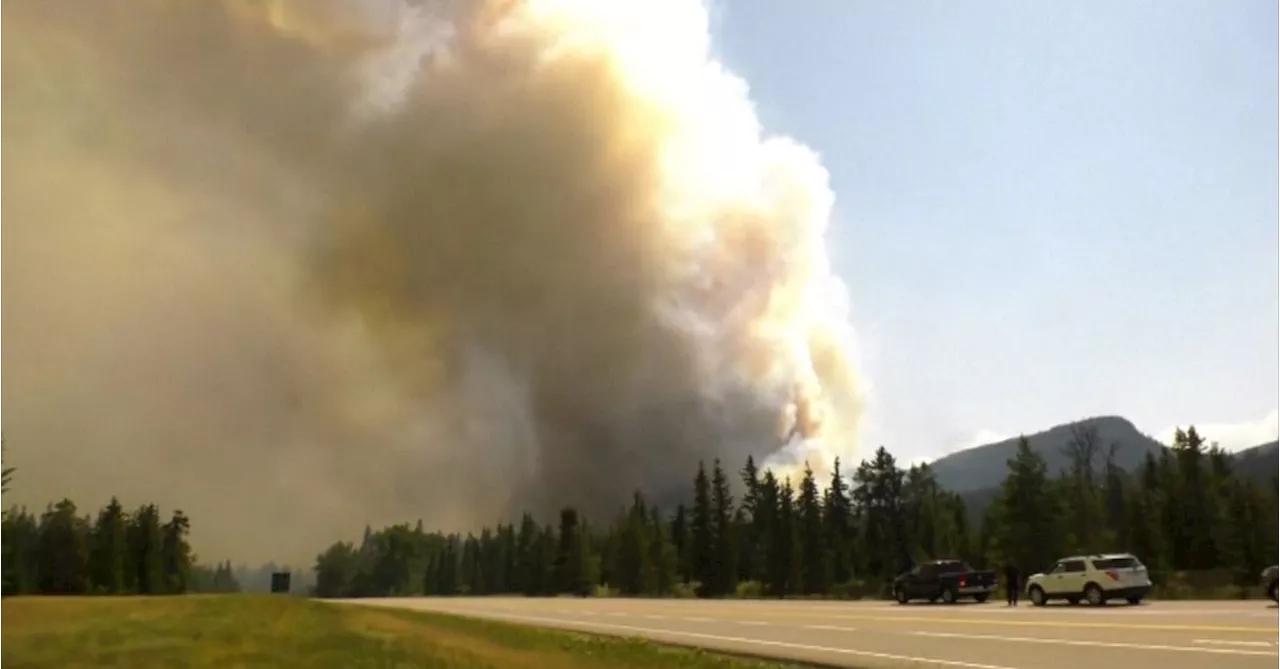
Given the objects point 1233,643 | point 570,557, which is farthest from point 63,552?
point 1233,643

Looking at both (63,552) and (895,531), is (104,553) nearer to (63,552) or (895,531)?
(63,552)

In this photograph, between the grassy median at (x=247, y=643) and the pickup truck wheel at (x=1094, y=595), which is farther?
the pickup truck wheel at (x=1094, y=595)

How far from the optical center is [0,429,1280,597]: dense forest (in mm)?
93375

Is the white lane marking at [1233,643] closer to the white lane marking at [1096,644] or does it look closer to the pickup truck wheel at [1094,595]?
the white lane marking at [1096,644]

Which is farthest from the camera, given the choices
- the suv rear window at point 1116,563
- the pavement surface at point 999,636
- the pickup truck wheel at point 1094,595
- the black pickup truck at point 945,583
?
the black pickup truck at point 945,583

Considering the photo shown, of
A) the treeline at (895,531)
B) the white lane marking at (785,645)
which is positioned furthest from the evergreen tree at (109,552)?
the white lane marking at (785,645)

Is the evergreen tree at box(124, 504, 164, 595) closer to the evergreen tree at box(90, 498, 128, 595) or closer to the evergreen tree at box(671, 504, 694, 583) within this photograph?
the evergreen tree at box(90, 498, 128, 595)

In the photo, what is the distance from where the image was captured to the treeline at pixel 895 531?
9294 cm

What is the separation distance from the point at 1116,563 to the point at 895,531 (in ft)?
314

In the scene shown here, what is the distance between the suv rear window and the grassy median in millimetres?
20911

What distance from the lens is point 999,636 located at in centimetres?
2392

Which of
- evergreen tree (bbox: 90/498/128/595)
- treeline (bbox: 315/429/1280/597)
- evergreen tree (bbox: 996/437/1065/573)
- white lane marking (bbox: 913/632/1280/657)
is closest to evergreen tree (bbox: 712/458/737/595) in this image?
treeline (bbox: 315/429/1280/597)

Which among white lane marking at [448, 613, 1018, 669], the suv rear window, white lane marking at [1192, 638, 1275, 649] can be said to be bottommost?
white lane marking at [448, 613, 1018, 669]

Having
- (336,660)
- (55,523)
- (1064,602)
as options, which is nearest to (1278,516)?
(1064,602)
